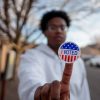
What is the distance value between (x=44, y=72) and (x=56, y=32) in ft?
1.08

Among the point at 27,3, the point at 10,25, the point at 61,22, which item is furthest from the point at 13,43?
the point at 61,22

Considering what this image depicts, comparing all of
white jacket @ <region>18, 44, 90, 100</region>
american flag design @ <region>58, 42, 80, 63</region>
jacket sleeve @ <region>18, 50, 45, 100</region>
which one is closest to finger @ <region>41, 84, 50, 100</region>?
american flag design @ <region>58, 42, 80, 63</region>

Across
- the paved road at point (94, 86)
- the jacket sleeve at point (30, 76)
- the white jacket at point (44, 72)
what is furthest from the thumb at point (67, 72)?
the paved road at point (94, 86)

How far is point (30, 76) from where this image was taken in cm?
190

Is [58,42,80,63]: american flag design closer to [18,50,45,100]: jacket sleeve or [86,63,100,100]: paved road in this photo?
[18,50,45,100]: jacket sleeve

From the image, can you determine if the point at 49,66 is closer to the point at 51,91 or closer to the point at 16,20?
the point at 51,91

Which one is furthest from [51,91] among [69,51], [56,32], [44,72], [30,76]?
[56,32]

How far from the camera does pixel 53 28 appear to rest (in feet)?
7.63

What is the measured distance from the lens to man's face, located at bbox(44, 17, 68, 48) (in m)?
2.26

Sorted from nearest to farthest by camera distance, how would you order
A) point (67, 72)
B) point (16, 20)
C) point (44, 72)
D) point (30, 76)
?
point (67, 72)
point (30, 76)
point (44, 72)
point (16, 20)

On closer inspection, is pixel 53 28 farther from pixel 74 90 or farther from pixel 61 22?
pixel 74 90

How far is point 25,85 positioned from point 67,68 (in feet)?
2.08

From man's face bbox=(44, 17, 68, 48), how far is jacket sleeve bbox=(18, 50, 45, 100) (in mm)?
184

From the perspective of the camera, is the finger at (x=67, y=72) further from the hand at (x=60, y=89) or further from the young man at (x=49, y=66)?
the young man at (x=49, y=66)
